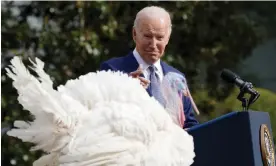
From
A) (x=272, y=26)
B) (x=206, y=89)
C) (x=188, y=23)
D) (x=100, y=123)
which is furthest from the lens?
(x=272, y=26)

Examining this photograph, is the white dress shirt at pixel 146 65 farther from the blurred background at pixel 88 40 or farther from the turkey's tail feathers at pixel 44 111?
the blurred background at pixel 88 40

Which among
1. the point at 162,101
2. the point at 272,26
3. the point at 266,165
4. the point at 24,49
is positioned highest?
the point at 272,26

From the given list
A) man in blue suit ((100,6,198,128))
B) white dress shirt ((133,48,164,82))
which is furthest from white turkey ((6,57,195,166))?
white dress shirt ((133,48,164,82))

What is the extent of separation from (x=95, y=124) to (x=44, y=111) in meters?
0.19

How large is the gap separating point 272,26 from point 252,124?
728 cm

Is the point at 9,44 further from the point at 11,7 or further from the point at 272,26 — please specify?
the point at 272,26

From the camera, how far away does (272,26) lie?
32.8 feet

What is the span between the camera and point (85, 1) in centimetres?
745

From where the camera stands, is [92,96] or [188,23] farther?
[188,23]

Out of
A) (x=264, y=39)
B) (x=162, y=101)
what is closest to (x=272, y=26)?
(x=264, y=39)

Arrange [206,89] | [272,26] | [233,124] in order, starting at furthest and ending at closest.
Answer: [272,26] < [206,89] < [233,124]

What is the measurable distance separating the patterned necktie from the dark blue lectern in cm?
21

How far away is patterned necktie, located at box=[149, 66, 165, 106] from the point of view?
121 inches

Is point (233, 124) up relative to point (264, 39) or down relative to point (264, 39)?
down
